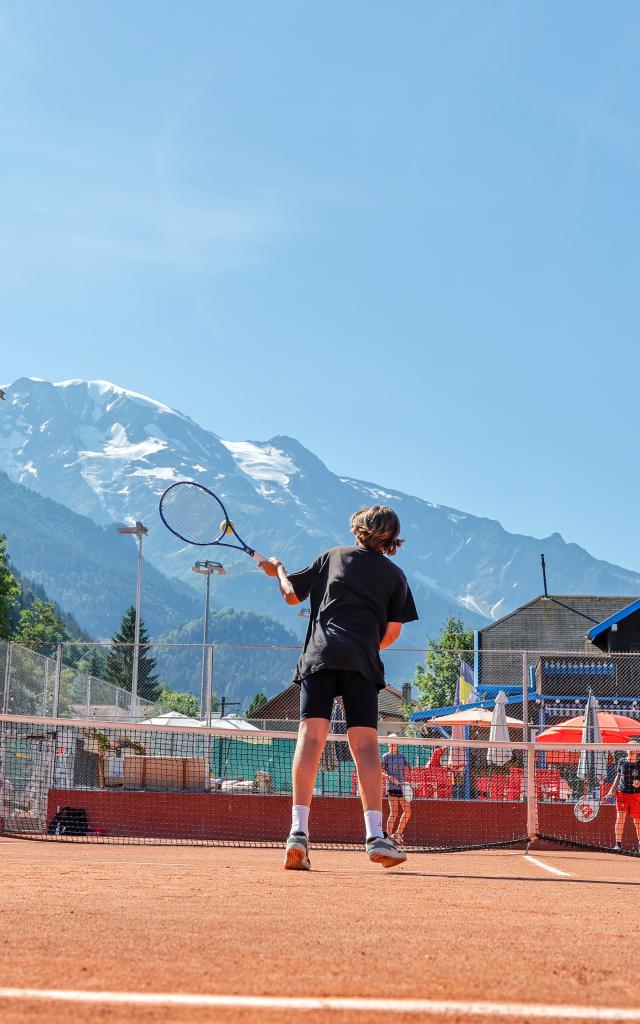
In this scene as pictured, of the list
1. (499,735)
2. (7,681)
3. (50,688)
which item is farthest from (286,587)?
(50,688)

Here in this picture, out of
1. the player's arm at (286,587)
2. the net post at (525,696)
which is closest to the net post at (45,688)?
the net post at (525,696)

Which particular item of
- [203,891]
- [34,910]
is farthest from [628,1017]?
[203,891]

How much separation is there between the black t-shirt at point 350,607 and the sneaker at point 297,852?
2.54ft

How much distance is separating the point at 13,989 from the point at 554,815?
51.1ft

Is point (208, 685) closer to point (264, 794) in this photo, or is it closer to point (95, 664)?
point (264, 794)

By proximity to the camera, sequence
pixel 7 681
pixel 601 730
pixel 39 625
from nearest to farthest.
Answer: pixel 601 730
pixel 7 681
pixel 39 625

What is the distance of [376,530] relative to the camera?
6266 millimetres

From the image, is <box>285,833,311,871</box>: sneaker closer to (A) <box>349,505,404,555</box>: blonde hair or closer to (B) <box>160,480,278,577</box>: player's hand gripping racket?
(A) <box>349,505,404,555</box>: blonde hair

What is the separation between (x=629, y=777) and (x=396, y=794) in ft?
9.13

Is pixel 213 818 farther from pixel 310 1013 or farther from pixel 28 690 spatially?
pixel 310 1013

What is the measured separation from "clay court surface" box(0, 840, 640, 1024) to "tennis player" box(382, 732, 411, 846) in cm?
911

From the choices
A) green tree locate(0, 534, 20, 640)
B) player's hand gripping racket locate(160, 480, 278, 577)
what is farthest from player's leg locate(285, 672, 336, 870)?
green tree locate(0, 534, 20, 640)

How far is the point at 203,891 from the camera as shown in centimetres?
504

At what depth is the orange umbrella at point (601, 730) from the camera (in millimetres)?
19109
